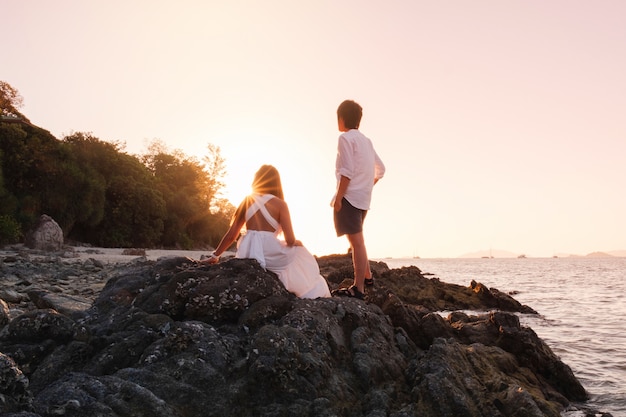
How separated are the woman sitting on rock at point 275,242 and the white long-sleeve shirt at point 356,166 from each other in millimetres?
1254

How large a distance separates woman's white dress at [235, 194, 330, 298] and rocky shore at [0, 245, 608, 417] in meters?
0.37

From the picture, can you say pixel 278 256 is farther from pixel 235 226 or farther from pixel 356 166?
pixel 356 166

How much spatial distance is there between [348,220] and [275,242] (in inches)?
56.0

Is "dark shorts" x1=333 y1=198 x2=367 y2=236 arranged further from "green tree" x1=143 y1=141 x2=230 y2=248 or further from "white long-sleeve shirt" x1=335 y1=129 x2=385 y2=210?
"green tree" x1=143 y1=141 x2=230 y2=248

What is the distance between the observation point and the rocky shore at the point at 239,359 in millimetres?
3850

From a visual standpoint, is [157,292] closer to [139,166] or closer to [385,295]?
[385,295]

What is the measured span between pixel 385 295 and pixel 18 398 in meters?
5.46

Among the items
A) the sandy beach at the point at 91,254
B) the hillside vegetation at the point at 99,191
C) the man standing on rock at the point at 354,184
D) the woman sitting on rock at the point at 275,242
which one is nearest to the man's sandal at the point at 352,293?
the man standing on rock at the point at 354,184

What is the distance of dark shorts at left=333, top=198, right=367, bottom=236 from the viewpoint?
7.46 metres

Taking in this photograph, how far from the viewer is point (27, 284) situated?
12203 millimetres

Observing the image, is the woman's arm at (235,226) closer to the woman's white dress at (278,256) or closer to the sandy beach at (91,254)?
the woman's white dress at (278,256)

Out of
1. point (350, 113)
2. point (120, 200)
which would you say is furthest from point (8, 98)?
point (350, 113)

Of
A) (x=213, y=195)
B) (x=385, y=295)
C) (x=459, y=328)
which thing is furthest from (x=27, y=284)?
(x=213, y=195)

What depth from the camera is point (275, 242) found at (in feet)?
21.3
